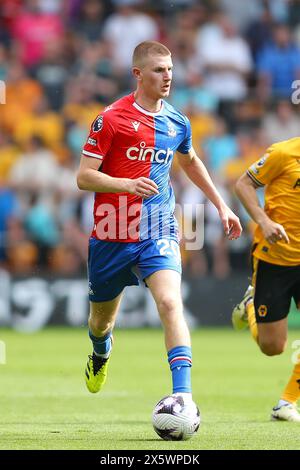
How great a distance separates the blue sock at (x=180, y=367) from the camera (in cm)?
680

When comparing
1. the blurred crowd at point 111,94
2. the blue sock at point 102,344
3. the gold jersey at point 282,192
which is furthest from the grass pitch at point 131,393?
the blurred crowd at point 111,94

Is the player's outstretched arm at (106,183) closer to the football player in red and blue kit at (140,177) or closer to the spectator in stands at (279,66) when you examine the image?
the football player in red and blue kit at (140,177)

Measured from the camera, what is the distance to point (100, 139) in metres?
A: 7.34

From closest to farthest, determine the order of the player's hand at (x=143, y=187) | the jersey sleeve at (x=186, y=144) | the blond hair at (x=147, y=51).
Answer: the player's hand at (x=143, y=187) < the blond hair at (x=147, y=51) < the jersey sleeve at (x=186, y=144)

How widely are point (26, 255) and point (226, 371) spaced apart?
5.50 meters

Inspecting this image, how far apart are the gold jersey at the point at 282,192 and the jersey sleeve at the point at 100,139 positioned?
1.34m

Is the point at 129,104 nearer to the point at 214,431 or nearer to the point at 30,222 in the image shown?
the point at 214,431

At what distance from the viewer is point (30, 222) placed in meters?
16.3

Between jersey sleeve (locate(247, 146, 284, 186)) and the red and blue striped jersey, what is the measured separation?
87 centimetres

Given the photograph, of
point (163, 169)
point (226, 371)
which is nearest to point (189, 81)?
point (226, 371)

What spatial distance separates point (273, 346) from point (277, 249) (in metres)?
0.72

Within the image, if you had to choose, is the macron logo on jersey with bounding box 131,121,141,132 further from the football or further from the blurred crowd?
the blurred crowd

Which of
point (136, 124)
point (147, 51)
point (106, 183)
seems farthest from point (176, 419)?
point (147, 51)

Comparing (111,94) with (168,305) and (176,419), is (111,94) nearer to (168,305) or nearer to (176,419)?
(168,305)
